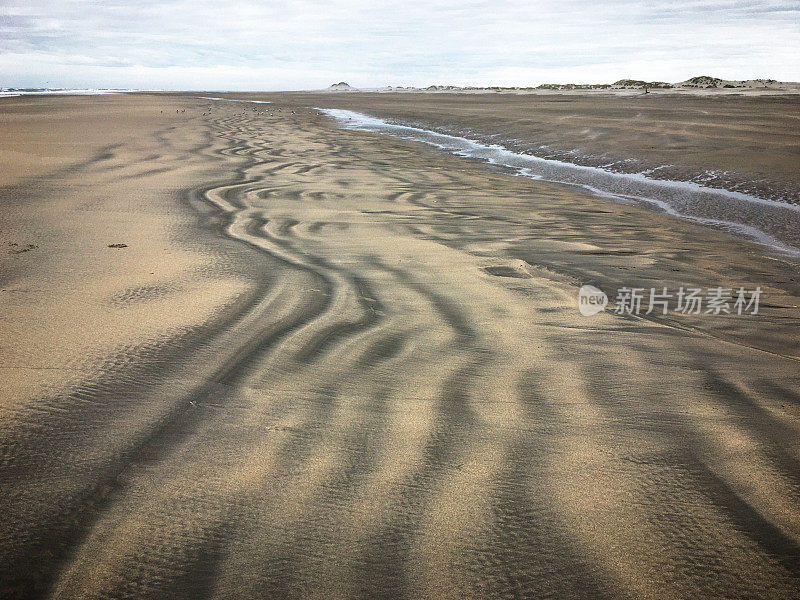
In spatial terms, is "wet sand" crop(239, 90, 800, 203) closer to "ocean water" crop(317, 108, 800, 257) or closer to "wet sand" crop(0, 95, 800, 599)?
"ocean water" crop(317, 108, 800, 257)

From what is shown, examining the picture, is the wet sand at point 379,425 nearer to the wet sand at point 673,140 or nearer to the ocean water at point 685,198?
the ocean water at point 685,198

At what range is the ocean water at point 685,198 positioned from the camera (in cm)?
571

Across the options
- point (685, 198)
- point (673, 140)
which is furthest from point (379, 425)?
point (673, 140)

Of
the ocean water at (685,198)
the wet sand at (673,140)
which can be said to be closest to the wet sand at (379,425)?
the ocean water at (685,198)

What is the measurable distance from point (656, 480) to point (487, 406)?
56 centimetres

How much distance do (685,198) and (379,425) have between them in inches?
273

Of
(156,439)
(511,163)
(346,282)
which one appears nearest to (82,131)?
(511,163)

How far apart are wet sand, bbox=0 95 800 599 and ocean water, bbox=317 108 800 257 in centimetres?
211

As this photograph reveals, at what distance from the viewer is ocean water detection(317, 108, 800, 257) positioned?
18.7ft

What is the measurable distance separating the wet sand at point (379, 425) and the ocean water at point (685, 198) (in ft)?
6.92

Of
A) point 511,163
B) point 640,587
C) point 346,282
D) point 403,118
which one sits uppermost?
point 403,118

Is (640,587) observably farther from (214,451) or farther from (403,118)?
(403,118)

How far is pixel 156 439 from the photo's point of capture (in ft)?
5.51

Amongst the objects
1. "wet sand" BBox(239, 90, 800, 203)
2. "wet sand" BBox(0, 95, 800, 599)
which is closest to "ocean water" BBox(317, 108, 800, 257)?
"wet sand" BBox(239, 90, 800, 203)
